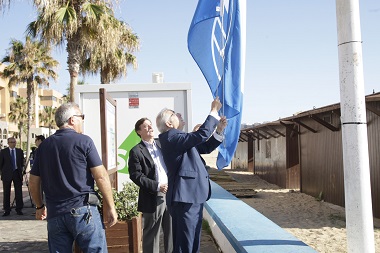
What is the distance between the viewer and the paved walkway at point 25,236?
6.45 m

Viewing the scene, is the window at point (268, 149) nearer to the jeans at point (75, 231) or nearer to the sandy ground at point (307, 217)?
the sandy ground at point (307, 217)

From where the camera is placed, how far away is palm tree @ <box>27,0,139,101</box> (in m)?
13.1

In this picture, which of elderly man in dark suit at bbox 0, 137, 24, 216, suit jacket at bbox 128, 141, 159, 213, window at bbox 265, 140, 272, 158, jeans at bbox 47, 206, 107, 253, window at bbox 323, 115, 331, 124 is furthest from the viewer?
window at bbox 265, 140, 272, 158

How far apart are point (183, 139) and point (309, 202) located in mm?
11027

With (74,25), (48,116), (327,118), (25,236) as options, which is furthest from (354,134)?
(48,116)

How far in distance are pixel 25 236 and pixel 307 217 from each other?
6620 mm

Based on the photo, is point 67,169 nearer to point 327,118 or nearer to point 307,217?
point 307,217

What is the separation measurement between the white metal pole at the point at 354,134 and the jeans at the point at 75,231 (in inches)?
70.8

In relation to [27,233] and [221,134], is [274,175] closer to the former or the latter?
[27,233]

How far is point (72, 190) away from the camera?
319cm

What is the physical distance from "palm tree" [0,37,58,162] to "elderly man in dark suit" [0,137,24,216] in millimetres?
18712

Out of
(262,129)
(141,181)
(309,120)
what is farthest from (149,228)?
(262,129)

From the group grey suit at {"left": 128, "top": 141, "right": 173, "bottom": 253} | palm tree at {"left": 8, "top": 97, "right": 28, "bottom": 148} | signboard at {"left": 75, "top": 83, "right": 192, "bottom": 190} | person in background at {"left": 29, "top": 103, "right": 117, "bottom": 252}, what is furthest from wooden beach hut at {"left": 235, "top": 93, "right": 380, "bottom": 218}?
palm tree at {"left": 8, "top": 97, "right": 28, "bottom": 148}

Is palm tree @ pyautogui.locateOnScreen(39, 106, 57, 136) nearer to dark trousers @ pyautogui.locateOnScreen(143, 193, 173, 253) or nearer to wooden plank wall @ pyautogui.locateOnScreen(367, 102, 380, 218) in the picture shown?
wooden plank wall @ pyautogui.locateOnScreen(367, 102, 380, 218)
